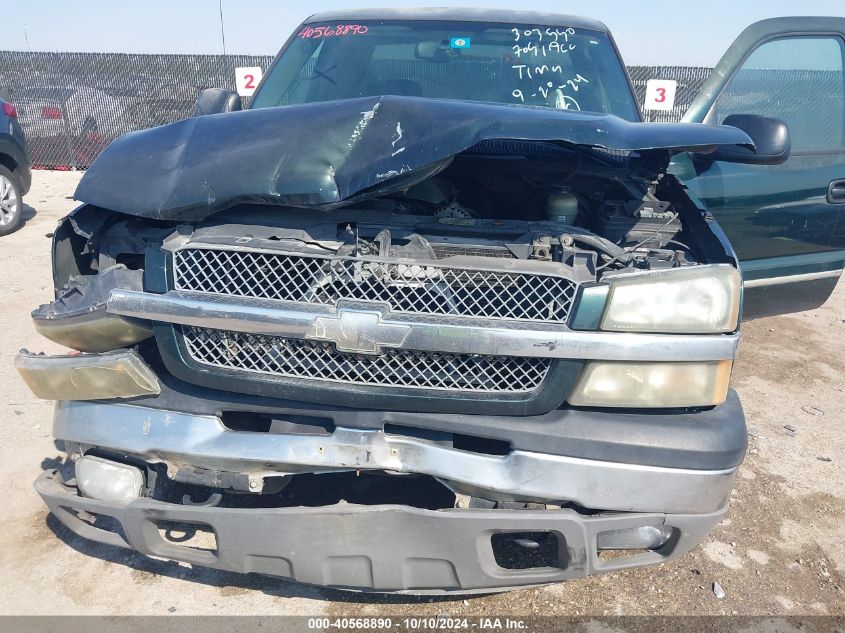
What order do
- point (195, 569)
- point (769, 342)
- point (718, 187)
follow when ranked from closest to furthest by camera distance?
point (195, 569) < point (718, 187) < point (769, 342)

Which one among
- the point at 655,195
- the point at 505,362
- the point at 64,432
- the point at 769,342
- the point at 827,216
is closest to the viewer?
the point at 505,362

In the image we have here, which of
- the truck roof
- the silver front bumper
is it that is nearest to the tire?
the truck roof

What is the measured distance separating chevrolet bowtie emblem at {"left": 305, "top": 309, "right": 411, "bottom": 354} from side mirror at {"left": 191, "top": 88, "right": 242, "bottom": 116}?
2.00 meters

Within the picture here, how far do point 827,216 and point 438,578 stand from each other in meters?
2.87

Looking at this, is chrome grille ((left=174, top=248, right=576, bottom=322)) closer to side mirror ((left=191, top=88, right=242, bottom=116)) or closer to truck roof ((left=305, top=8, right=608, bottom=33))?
side mirror ((left=191, top=88, right=242, bottom=116))

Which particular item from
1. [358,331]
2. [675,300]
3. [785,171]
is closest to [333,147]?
Result: [358,331]

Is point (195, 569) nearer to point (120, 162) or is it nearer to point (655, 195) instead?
point (120, 162)

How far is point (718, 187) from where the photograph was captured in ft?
11.1

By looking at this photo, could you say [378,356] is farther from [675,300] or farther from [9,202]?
[9,202]

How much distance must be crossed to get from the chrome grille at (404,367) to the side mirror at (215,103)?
1837 mm

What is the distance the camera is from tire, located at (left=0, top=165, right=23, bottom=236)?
7.51 meters

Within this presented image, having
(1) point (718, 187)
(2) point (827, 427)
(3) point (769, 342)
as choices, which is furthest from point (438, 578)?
(3) point (769, 342)

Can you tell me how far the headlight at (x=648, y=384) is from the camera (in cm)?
191

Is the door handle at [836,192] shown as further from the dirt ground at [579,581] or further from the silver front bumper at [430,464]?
the silver front bumper at [430,464]
